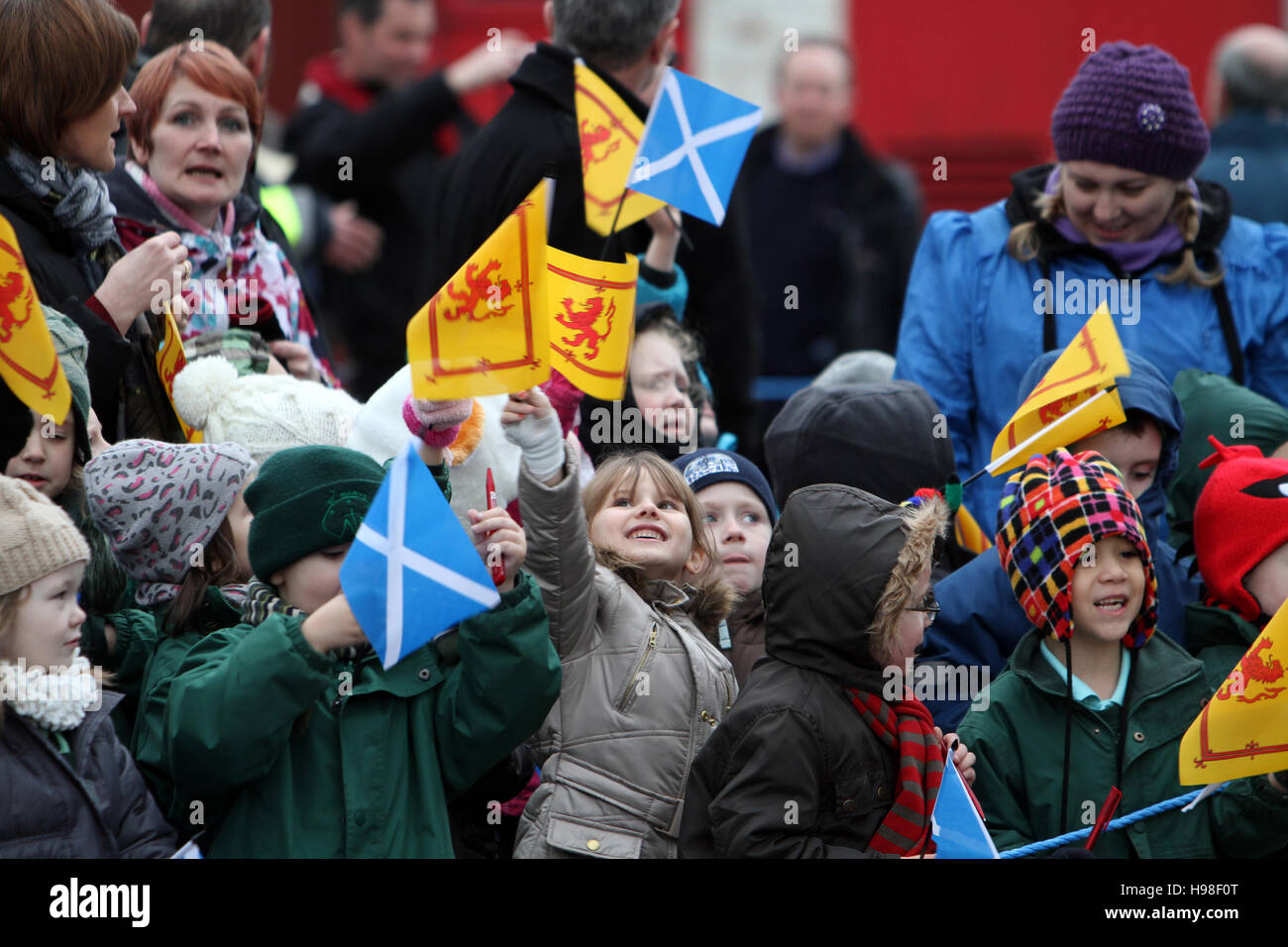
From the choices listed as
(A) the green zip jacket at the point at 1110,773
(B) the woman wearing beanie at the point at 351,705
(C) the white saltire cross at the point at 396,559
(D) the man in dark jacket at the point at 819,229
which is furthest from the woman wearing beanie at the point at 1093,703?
(D) the man in dark jacket at the point at 819,229

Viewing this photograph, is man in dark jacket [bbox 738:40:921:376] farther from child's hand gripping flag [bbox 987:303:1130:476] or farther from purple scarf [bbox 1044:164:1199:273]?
child's hand gripping flag [bbox 987:303:1130:476]

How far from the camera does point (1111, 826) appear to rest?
367 centimetres

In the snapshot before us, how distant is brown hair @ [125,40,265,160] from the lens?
4.48 metres

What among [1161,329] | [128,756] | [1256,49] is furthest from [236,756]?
[1256,49]

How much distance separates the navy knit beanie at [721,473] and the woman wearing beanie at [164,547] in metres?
1.17

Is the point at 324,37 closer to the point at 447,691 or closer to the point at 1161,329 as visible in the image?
the point at 1161,329

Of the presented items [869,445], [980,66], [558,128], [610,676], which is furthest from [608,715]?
[980,66]

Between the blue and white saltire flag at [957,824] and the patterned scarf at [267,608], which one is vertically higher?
the patterned scarf at [267,608]

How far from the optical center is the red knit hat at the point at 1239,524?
4062 millimetres

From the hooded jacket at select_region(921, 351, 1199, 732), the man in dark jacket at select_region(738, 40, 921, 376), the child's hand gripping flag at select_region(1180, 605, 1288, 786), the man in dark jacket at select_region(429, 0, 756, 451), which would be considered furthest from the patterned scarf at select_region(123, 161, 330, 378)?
the man in dark jacket at select_region(738, 40, 921, 376)

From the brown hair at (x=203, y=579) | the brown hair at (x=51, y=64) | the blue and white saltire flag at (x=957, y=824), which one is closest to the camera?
the blue and white saltire flag at (x=957, y=824)

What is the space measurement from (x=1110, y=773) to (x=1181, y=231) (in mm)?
1803

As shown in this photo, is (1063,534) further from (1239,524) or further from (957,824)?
(957,824)

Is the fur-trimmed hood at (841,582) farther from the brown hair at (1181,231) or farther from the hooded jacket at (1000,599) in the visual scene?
the brown hair at (1181,231)
